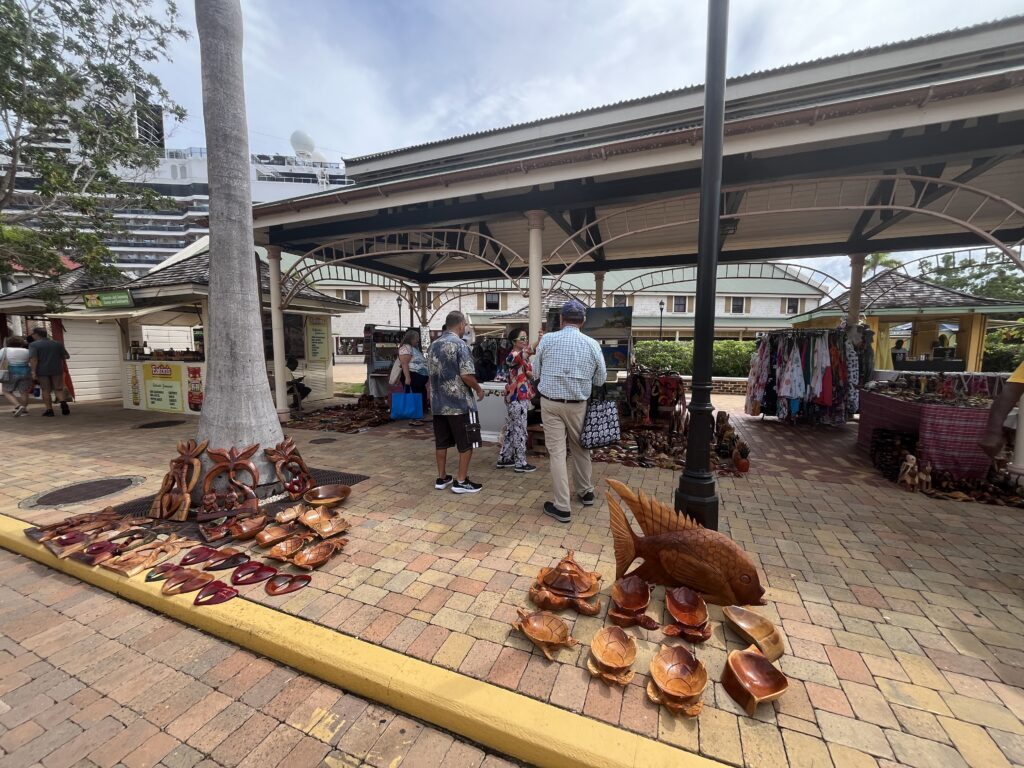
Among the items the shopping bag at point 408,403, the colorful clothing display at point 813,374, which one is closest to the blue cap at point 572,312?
the shopping bag at point 408,403

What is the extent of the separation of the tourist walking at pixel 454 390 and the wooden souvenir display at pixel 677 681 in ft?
8.59

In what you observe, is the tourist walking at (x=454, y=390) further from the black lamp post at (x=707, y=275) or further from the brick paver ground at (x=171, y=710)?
the brick paver ground at (x=171, y=710)

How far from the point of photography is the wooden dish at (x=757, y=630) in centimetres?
209

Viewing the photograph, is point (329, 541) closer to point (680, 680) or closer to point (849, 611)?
point (680, 680)

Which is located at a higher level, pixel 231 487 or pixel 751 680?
pixel 231 487

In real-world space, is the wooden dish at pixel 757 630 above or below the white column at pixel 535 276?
below

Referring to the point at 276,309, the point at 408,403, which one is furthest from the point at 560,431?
the point at 276,309

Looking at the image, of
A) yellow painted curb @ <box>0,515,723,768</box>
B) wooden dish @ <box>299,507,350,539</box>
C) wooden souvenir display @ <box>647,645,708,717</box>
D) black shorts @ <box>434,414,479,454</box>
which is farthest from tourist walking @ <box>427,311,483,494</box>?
wooden souvenir display @ <box>647,645,708,717</box>

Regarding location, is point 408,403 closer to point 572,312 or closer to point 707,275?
point 572,312

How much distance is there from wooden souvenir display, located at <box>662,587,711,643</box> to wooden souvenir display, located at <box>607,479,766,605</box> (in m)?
0.10

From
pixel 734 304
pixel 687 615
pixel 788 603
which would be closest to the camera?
pixel 687 615

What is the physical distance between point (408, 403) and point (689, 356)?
13254mm

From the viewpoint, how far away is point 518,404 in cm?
511

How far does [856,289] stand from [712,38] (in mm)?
→ 7891
